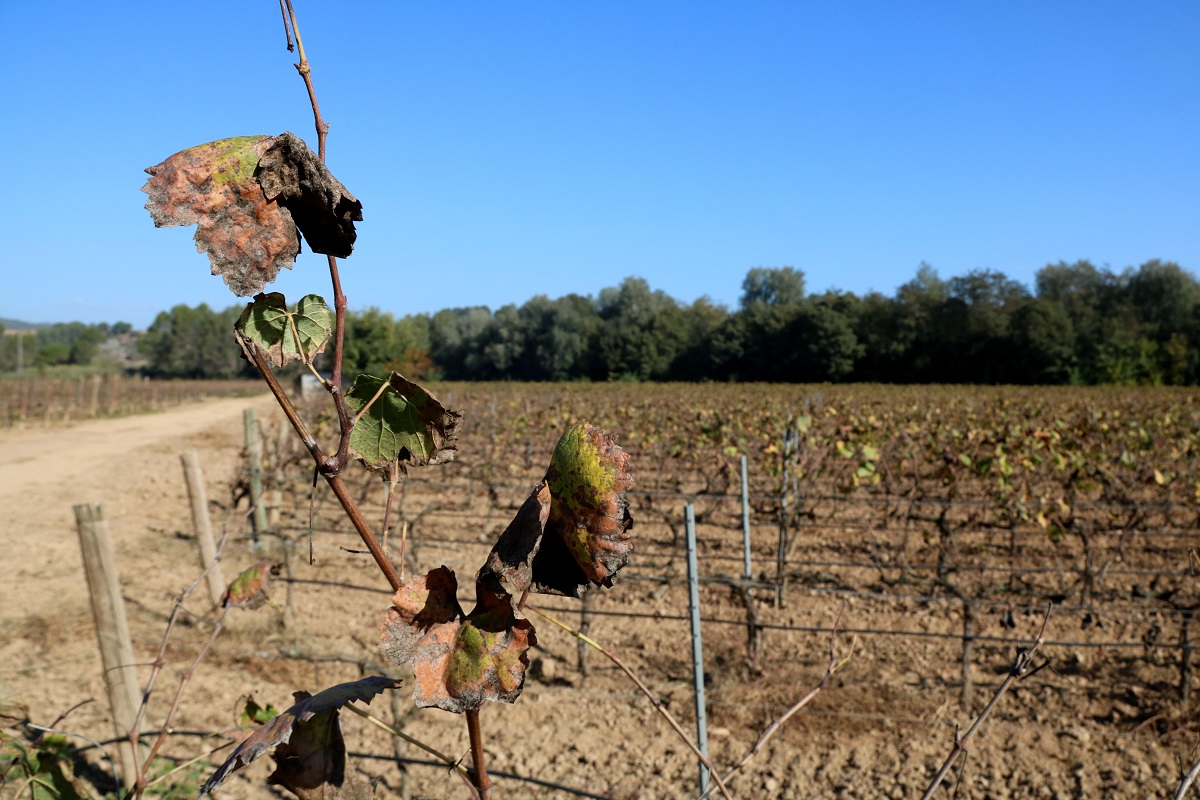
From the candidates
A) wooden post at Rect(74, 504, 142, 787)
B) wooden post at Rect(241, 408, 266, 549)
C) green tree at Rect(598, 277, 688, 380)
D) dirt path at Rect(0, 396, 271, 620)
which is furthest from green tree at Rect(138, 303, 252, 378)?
wooden post at Rect(74, 504, 142, 787)

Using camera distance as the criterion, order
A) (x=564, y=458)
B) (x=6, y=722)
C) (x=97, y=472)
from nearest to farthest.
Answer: (x=564, y=458) < (x=6, y=722) < (x=97, y=472)

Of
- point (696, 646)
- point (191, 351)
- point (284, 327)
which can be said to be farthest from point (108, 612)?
point (191, 351)

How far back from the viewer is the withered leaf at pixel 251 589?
2082 millimetres

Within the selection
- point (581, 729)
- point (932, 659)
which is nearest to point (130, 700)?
point (581, 729)

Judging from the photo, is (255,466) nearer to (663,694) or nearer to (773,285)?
(663,694)

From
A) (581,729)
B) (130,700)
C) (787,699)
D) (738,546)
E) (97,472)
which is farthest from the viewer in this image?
(97,472)

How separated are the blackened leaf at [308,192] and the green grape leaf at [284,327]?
Answer: 6 centimetres

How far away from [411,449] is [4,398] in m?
30.0

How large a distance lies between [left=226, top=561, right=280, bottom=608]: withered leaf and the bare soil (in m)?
0.68

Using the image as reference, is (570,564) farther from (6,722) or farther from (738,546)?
(738,546)

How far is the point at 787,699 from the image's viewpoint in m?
4.54

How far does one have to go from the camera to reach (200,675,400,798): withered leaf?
60 cm

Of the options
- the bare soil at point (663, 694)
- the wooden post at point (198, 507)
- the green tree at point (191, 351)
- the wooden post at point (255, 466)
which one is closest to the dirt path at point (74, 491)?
the bare soil at point (663, 694)

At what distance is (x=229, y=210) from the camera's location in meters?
0.53
